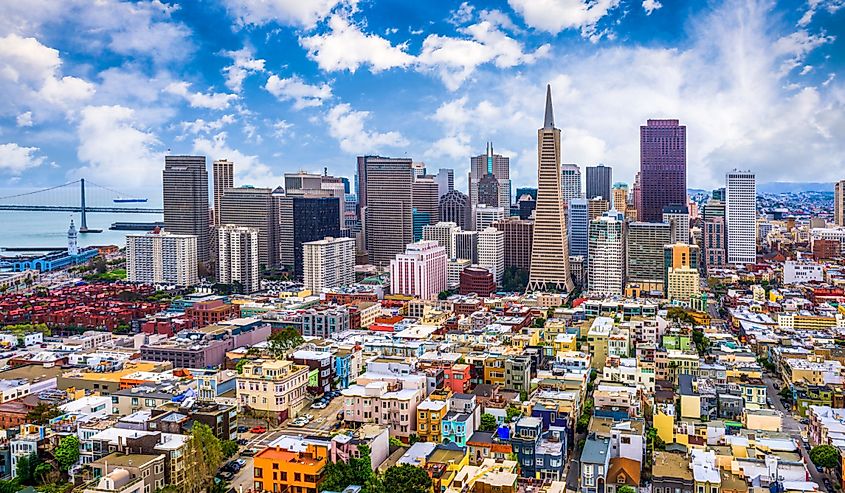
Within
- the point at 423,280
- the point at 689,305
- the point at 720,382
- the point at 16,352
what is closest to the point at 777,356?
the point at 720,382

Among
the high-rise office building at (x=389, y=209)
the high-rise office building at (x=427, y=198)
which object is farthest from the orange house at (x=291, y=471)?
the high-rise office building at (x=427, y=198)

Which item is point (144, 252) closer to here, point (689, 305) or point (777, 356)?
point (689, 305)

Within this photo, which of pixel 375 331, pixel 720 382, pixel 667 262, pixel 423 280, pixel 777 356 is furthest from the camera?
pixel 667 262

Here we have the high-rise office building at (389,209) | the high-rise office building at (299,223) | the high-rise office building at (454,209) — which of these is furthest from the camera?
the high-rise office building at (454,209)

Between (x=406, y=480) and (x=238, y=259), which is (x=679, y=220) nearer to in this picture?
(x=238, y=259)

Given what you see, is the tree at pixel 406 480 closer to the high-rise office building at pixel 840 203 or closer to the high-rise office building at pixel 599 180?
the high-rise office building at pixel 840 203

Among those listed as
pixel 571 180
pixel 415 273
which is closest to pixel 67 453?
pixel 415 273
